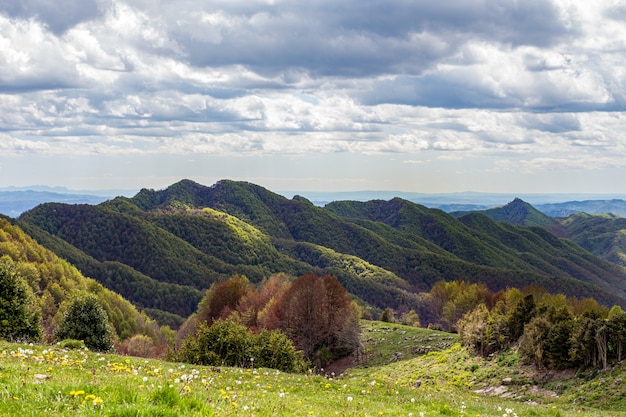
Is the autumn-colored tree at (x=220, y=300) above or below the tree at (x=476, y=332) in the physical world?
below

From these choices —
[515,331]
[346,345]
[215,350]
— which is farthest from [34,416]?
[346,345]

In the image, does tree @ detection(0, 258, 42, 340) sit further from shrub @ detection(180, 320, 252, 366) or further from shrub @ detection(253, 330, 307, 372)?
shrub @ detection(253, 330, 307, 372)

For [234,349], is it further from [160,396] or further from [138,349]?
[138,349]

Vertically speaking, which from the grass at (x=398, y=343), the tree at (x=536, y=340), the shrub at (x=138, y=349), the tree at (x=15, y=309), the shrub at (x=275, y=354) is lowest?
the shrub at (x=138, y=349)

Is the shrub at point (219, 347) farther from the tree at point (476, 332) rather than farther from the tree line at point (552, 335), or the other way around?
the tree line at point (552, 335)

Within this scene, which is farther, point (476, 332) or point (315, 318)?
point (315, 318)

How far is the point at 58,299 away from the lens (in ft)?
506

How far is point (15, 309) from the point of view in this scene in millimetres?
46219

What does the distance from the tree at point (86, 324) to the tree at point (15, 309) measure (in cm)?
762

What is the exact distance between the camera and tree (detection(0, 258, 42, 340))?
45.1 m

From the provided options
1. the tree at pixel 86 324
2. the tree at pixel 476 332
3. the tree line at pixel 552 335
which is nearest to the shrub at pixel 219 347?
the tree at pixel 86 324

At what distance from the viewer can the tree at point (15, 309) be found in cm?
4509

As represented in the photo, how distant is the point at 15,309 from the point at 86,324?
11506 millimetres

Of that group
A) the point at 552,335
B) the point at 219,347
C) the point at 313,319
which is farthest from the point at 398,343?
the point at 219,347
